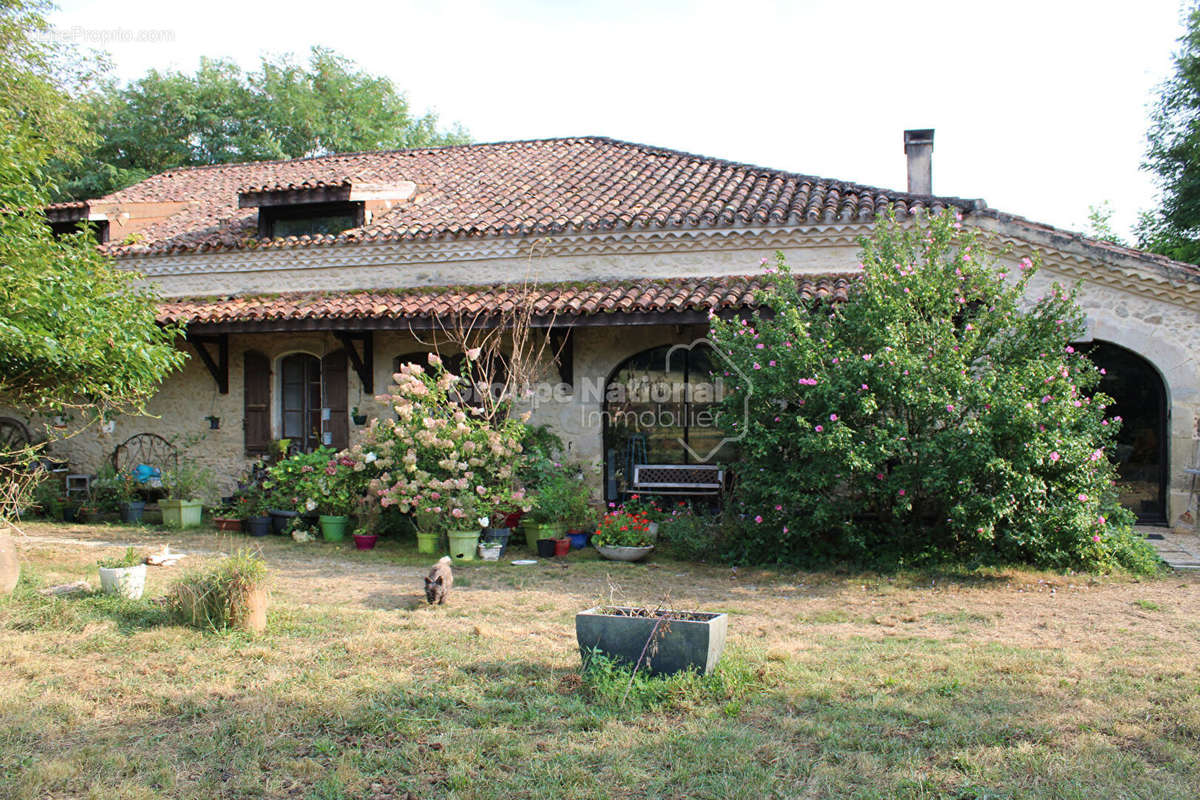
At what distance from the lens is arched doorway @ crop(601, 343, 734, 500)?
10586mm

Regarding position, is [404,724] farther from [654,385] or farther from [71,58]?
[71,58]

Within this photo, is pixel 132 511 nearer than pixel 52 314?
No

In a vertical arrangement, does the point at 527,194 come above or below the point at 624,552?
above

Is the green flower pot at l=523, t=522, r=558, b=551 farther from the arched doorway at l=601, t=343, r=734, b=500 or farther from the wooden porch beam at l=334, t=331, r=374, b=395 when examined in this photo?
the wooden porch beam at l=334, t=331, r=374, b=395

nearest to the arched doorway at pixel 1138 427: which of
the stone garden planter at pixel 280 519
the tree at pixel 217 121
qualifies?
the stone garden planter at pixel 280 519

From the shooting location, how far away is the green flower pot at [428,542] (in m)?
9.24

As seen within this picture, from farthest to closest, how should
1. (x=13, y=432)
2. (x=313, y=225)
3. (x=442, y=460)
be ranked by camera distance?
1. (x=313, y=225)
2. (x=13, y=432)
3. (x=442, y=460)

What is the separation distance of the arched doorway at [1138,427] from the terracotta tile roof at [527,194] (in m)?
2.55

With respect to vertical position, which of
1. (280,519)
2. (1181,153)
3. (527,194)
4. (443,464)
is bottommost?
(280,519)

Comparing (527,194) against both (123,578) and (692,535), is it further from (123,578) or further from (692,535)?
(123,578)

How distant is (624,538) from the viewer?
8.91m

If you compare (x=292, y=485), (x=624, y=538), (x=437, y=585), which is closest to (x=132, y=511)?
(x=292, y=485)

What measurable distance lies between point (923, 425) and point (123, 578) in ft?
22.5

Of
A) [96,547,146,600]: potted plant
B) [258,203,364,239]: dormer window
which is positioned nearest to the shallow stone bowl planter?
[96,547,146,600]: potted plant
